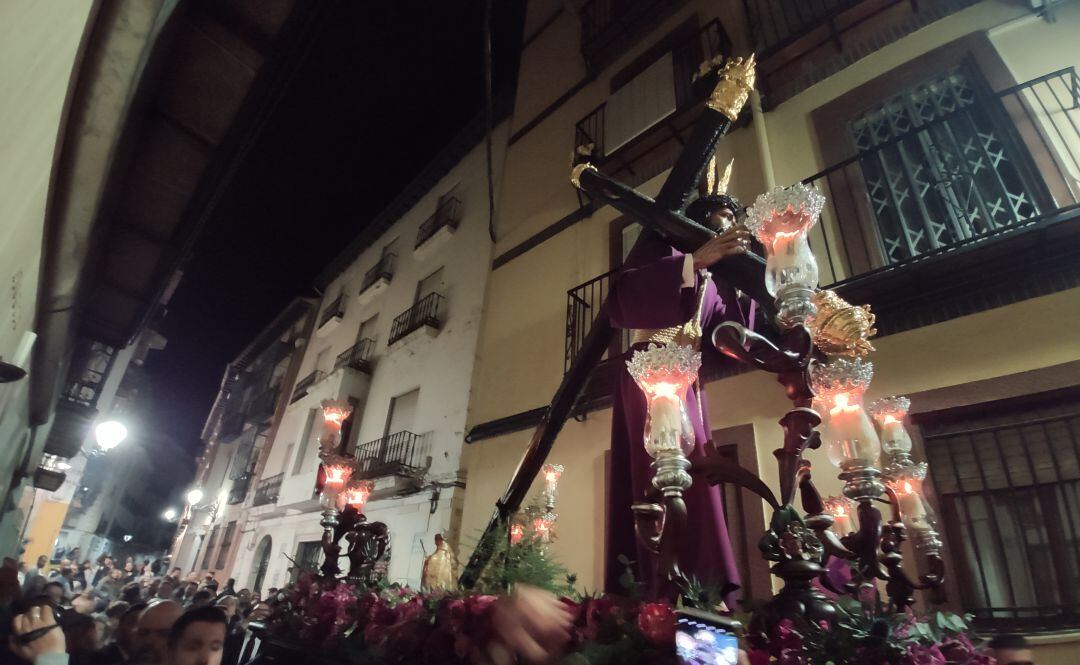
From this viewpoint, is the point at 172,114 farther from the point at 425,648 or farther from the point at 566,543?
the point at 566,543

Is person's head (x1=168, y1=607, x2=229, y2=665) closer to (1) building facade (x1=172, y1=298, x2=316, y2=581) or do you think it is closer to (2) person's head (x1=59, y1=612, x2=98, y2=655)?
(2) person's head (x1=59, y1=612, x2=98, y2=655)

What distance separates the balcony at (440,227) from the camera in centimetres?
1226

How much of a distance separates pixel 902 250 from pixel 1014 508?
2461mm

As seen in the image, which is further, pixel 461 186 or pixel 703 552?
pixel 461 186

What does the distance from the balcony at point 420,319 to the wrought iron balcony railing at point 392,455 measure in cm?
219

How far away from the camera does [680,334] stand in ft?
8.55

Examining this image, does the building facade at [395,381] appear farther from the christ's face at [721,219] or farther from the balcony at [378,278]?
the christ's face at [721,219]

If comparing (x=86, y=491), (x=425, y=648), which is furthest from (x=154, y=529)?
(x=425, y=648)

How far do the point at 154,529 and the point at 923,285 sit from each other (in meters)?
47.8

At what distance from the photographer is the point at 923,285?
4.27 m

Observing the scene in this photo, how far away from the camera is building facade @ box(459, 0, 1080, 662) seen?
12.0ft

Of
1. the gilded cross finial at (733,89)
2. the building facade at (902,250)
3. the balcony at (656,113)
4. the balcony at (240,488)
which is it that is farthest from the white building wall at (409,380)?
the gilded cross finial at (733,89)

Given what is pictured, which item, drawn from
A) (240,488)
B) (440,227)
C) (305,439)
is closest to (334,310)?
(305,439)

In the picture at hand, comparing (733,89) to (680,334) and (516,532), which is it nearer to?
(680,334)
